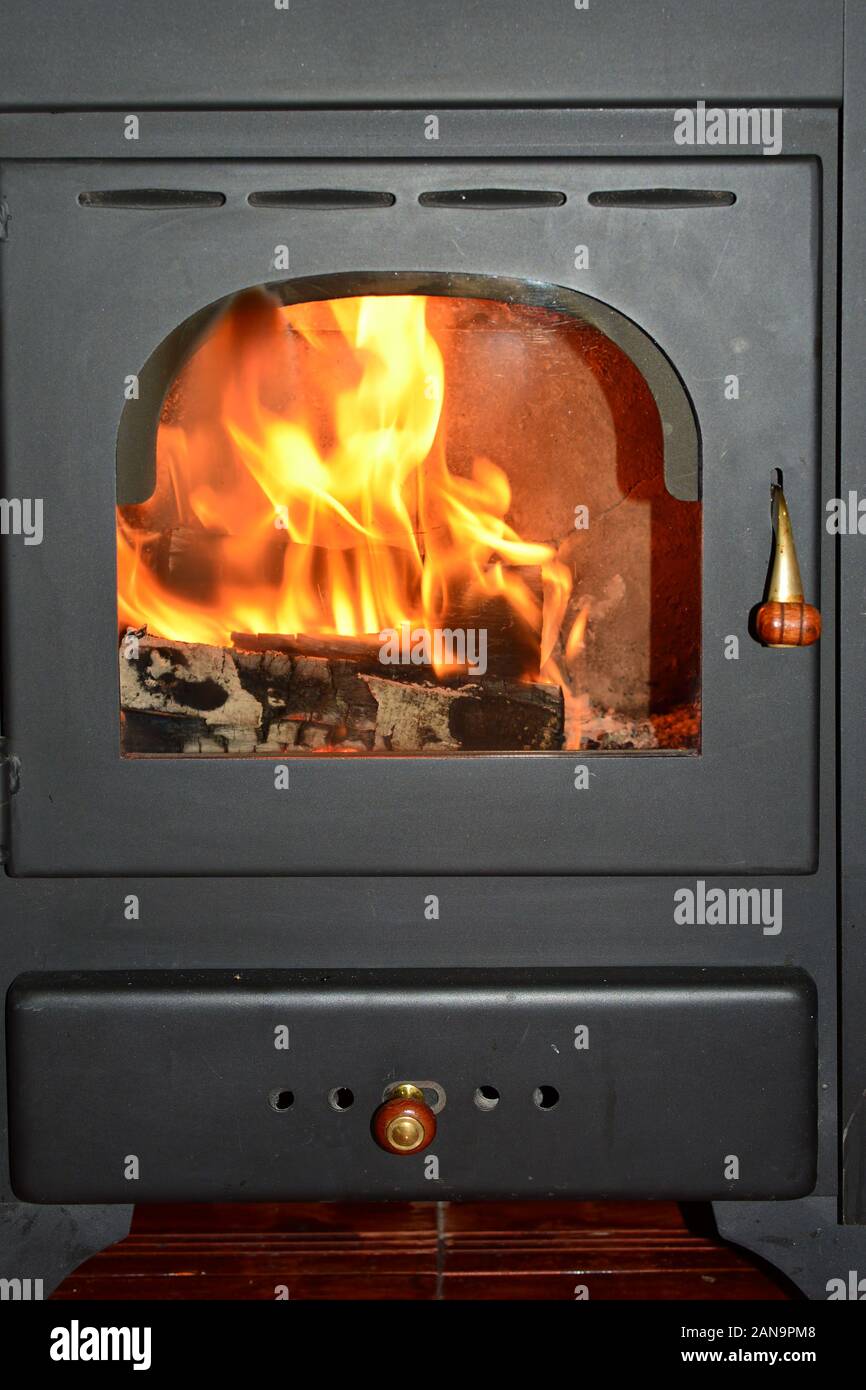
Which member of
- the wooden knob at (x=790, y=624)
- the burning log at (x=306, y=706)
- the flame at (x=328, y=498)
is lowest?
the burning log at (x=306, y=706)

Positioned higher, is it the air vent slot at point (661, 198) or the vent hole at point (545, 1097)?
the air vent slot at point (661, 198)

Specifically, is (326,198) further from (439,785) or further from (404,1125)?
(404,1125)

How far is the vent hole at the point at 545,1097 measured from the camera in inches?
34.7

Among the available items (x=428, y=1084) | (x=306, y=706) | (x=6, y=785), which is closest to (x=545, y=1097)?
(x=428, y=1084)

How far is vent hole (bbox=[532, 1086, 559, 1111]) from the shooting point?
0.88 m

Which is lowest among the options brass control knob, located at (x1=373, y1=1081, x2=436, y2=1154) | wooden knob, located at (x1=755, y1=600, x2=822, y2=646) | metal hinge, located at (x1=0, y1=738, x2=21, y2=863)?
brass control knob, located at (x1=373, y1=1081, x2=436, y2=1154)

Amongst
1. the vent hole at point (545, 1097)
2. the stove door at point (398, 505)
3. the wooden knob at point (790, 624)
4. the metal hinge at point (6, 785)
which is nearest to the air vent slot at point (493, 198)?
the stove door at point (398, 505)

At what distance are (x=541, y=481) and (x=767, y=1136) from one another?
0.59 meters

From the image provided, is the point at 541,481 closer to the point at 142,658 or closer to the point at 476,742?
the point at 476,742

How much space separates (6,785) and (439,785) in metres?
0.36

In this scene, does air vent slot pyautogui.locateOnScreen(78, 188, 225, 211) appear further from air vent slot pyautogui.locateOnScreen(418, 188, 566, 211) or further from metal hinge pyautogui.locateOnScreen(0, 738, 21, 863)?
metal hinge pyautogui.locateOnScreen(0, 738, 21, 863)

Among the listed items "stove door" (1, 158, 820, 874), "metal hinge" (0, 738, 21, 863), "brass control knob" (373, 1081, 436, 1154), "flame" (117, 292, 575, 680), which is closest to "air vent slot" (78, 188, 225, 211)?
"stove door" (1, 158, 820, 874)

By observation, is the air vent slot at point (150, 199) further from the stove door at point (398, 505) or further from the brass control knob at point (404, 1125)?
the brass control knob at point (404, 1125)

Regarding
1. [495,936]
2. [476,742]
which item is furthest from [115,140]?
[495,936]
